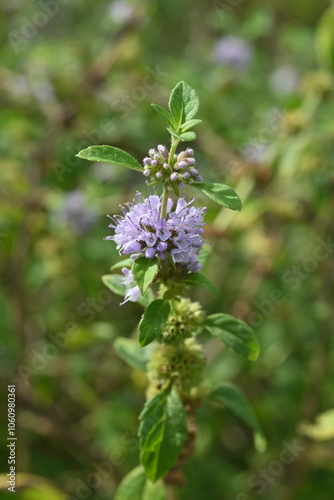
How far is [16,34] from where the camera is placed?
14.8ft

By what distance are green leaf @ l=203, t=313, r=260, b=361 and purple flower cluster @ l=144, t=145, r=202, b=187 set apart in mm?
397

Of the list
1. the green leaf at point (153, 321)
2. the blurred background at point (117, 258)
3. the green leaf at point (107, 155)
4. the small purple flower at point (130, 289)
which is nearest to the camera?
the green leaf at point (107, 155)

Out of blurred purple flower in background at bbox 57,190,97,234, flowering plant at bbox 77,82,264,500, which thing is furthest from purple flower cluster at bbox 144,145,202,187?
blurred purple flower in background at bbox 57,190,97,234

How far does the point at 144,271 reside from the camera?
1144mm

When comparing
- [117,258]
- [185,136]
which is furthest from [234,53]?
[185,136]

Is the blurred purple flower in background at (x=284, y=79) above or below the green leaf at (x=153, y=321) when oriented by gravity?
above

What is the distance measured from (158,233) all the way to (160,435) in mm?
511

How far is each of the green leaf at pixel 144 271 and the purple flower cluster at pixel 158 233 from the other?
0.02 m

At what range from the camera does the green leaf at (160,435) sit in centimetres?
131

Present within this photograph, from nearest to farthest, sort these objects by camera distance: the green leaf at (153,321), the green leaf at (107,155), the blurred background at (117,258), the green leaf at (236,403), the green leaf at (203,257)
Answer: the green leaf at (107,155)
the green leaf at (153,321)
the green leaf at (203,257)
the green leaf at (236,403)
the blurred background at (117,258)

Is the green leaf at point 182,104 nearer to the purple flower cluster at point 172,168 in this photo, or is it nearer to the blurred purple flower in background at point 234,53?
the purple flower cluster at point 172,168

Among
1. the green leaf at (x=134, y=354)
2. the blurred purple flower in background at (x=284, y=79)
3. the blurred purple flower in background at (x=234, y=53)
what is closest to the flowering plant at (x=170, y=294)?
the green leaf at (x=134, y=354)

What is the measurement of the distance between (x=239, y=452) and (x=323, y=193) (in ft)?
5.66

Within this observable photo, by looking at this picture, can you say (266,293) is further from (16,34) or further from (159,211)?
(16,34)
